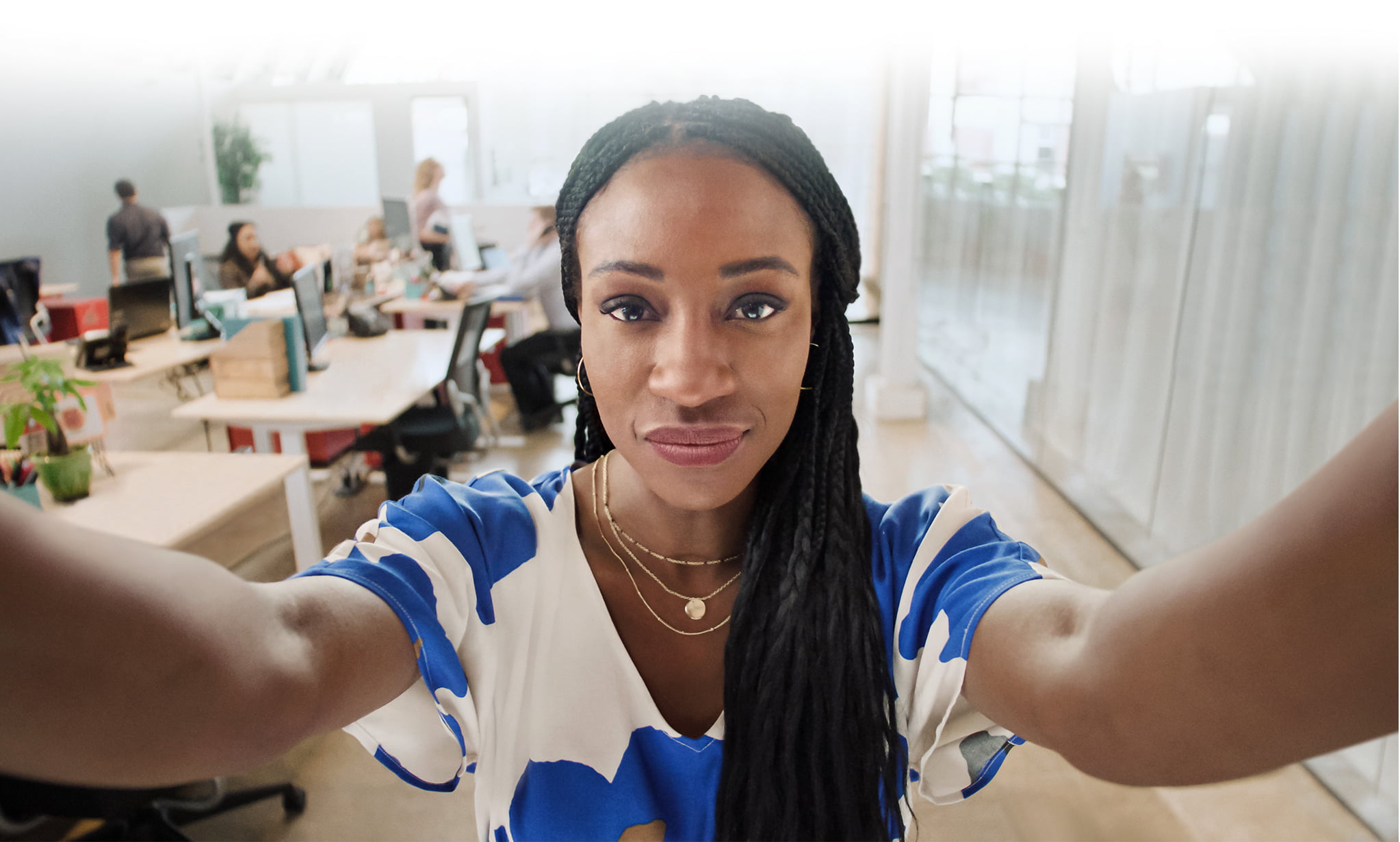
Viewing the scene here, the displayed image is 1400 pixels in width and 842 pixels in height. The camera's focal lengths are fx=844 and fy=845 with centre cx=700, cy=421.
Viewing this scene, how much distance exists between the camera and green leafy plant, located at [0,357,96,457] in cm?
214

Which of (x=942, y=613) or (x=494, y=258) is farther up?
(x=942, y=613)

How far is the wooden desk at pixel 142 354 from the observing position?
3943 millimetres

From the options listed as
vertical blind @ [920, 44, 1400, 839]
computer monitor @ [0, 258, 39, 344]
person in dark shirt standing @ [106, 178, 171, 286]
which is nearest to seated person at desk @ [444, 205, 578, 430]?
computer monitor @ [0, 258, 39, 344]

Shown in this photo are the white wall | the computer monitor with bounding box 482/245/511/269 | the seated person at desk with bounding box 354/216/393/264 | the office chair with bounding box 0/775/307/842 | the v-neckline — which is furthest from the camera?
the white wall

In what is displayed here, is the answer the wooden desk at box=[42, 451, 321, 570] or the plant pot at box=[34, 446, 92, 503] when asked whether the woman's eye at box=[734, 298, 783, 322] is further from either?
the plant pot at box=[34, 446, 92, 503]

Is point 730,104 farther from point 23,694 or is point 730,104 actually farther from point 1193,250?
point 1193,250

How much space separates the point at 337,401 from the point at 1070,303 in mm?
3305

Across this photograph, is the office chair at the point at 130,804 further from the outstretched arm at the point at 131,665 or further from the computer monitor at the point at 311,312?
the computer monitor at the point at 311,312

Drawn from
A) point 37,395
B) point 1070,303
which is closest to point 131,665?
point 37,395

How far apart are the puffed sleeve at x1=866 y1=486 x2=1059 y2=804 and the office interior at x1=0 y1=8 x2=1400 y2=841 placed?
331 millimetres

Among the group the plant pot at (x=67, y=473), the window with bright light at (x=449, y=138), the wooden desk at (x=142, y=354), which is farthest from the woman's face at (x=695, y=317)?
the window with bright light at (x=449, y=138)

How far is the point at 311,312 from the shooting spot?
3936mm

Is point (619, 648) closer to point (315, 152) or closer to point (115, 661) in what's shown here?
point (115, 661)

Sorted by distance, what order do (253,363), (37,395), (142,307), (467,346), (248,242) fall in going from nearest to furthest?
1. (37,395)
2. (253,363)
3. (467,346)
4. (142,307)
5. (248,242)
